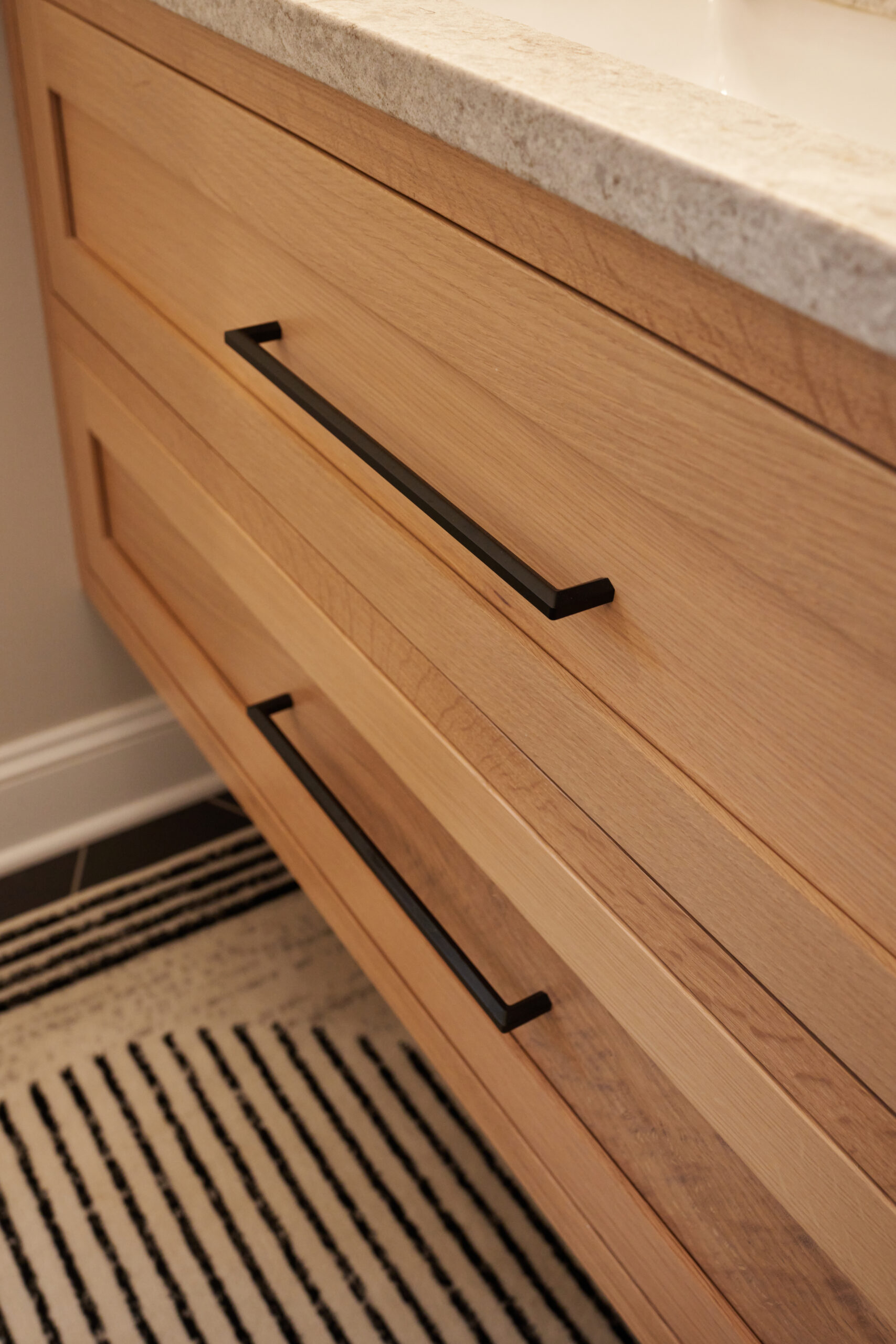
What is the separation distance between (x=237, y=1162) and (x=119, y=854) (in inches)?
16.1

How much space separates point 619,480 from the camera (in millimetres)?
406

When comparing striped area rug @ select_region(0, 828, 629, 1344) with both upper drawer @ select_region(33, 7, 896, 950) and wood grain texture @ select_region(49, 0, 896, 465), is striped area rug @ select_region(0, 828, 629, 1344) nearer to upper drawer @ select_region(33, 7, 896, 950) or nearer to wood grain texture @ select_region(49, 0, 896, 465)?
upper drawer @ select_region(33, 7, 896, 950)

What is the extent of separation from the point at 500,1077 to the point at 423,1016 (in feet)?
0.28

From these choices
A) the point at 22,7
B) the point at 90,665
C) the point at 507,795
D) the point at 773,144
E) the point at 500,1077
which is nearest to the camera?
the point at 773,144

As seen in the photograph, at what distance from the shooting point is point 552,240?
0.39m

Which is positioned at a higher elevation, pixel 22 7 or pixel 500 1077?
pixel 22 7

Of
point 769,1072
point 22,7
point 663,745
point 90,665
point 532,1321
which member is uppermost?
point 22,7

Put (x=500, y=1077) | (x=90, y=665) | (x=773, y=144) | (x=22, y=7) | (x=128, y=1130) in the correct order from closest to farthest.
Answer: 1. (x=773, y=144)
2. (x=500, y=1077)
3. (x=22, y=7)
4. (x=128, y=1130)
5. (x=90, y=665)

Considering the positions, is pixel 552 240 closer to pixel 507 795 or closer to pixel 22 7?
pixel 507 795

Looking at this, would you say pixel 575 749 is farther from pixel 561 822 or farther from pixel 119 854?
pixel 119 854

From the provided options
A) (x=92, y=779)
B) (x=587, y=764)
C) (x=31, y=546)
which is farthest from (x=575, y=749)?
(x=92, y=779)

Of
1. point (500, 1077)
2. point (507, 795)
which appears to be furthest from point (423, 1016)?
point (507, 795)

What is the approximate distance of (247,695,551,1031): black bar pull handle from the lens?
572 millimetres

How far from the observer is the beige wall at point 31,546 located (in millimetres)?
940
